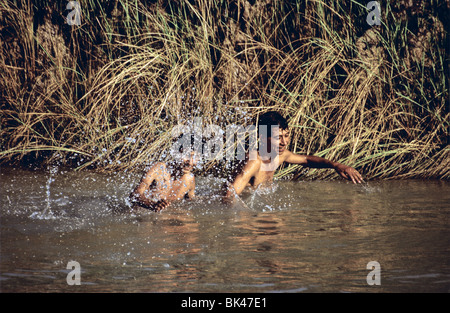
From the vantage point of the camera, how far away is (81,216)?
531 centimetres

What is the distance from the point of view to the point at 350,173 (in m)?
5.59

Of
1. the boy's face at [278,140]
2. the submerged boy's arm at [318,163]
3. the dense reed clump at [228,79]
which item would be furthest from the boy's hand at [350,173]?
the dense reed clump at [228,79]

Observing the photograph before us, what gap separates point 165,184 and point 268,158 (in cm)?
106

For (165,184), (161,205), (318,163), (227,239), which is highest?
(318,163)

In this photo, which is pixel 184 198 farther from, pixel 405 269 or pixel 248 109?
pixel 405 269

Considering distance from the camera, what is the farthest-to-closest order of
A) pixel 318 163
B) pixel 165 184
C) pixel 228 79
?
pixel 228 79, pixel 318 163, pixel 165 184

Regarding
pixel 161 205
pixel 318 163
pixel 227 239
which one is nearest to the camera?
pixel 227 239

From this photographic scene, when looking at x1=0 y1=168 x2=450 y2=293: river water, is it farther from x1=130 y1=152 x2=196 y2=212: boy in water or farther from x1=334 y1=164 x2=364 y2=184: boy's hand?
x1=334 y1=164 x2=364 y2=184: boy's hand

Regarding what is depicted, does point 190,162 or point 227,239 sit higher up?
point 190,162

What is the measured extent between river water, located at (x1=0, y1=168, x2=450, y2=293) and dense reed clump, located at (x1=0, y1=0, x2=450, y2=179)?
57cm

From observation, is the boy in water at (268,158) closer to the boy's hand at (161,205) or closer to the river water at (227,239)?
the river water at (227,239)

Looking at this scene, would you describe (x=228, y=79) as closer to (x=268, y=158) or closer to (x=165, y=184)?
(x=268, y=158)

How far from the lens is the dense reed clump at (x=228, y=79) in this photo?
713 centimetres

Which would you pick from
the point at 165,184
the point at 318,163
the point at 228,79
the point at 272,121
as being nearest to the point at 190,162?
the point at 165,184
